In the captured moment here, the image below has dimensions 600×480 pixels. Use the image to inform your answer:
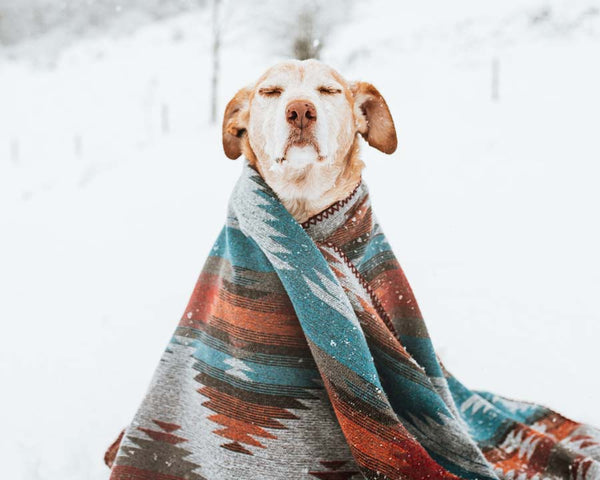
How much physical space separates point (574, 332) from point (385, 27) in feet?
77.2

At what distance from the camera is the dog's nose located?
1.63 metres

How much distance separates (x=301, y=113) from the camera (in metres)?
1.63

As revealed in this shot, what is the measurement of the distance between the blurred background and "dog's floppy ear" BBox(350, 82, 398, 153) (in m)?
0.08

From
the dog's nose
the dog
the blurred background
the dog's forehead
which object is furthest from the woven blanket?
the blurred background

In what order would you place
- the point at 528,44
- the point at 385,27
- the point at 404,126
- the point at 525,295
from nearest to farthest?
the point at 525,295 → the point at 404,126 → the point at 528,44 → the point at 385,27

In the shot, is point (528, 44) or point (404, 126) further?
point (528, 44)

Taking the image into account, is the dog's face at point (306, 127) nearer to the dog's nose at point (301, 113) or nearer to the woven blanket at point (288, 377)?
the dog's nose at point (301, 113)

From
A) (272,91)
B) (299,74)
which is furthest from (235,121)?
(299,74)

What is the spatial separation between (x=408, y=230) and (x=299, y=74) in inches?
154

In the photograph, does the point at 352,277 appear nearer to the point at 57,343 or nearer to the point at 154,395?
the point at 154,395

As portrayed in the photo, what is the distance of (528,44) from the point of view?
1697 centimetres

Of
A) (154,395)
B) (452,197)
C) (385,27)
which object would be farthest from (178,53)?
(154,395)

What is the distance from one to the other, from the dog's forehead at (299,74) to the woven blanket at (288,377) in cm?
35

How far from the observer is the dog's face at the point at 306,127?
166 cm
